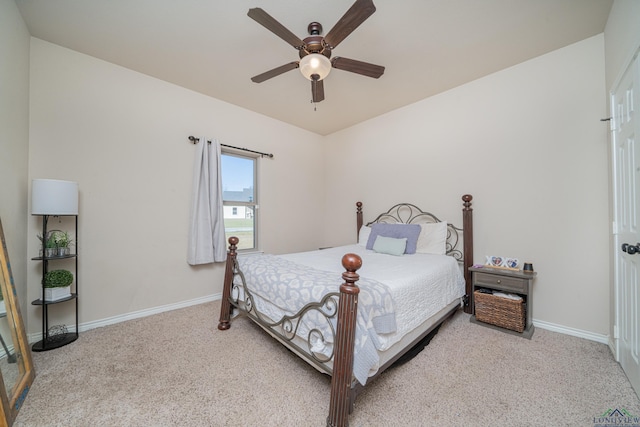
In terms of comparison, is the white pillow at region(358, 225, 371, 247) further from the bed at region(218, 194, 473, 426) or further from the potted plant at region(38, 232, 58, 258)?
the potted plant at region(38, 232, 58, 258)

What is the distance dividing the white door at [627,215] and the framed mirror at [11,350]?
3655 millimetres

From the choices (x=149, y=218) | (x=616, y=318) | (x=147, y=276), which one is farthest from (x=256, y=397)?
(x=616, y=318)

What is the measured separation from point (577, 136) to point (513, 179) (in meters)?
0.58

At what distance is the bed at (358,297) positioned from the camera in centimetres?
129

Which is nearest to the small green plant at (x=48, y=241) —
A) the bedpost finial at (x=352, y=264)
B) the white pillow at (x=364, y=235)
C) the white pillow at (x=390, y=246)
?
the bedpost finial at (x=352, y=264)

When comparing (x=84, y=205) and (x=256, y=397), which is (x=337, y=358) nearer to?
(x=256, y=397)

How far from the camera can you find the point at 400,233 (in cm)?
300

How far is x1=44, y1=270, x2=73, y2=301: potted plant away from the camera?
2025 mm

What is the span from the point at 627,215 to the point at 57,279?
14.4 feet

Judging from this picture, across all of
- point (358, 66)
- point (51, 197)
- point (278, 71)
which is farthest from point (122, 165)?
point (358, 66)

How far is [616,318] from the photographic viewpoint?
72.2 inches

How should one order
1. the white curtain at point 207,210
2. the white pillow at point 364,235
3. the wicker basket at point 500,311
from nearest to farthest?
the wicker basket at point 500,311 < the white curtain at point 207,210 < the white pillow at point 364,235

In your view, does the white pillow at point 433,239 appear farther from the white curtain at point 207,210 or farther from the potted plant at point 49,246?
the potted plant at point 49,246

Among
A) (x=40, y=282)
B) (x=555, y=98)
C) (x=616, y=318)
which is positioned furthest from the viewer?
(x=555, y=98)
